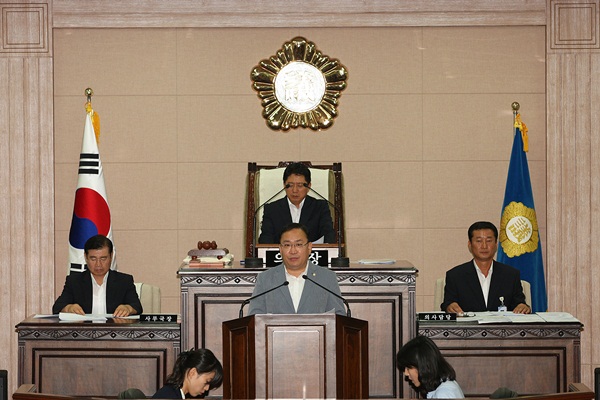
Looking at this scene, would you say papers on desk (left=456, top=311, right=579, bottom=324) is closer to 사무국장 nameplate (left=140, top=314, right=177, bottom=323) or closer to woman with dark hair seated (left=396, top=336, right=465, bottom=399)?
woman with dark hair seated (left=396, top=336, right=465, bottom=399)

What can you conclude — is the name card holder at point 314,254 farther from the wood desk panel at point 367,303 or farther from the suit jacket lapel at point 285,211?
the suit jacket lapel at point 285,211

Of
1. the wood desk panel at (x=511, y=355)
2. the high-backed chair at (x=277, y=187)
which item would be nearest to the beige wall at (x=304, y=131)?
the high-backed chair at (x=277, y=187)

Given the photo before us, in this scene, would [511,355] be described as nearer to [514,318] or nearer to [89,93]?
[514,318]

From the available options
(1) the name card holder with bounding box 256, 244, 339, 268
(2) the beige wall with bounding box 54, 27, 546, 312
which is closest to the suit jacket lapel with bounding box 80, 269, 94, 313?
(1) the name card holder with bounding box 256, 244, 339, 268

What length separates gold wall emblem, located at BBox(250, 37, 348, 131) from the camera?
7914 mm

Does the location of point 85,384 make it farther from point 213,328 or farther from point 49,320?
point 213,328

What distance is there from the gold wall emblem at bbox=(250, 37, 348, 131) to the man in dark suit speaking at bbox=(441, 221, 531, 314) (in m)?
2.08

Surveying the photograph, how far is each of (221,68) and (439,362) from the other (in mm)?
4143

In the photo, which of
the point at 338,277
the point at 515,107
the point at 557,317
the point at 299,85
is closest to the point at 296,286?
the point at 338,277

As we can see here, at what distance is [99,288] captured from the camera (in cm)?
617

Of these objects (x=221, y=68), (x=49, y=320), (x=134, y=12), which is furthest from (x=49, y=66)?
(x=49, y=320)

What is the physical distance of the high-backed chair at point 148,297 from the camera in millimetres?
6336

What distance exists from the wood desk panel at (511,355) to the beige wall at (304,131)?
2.28 metres

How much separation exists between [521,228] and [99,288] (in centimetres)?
324
